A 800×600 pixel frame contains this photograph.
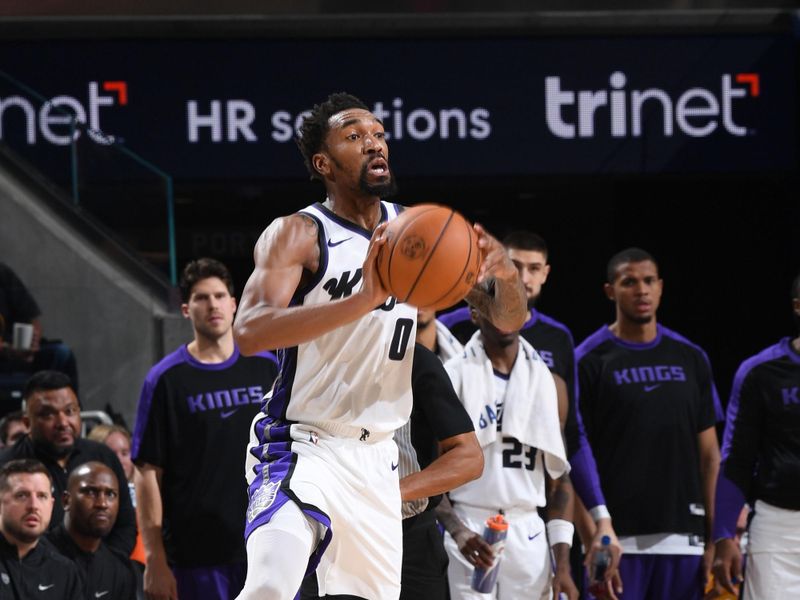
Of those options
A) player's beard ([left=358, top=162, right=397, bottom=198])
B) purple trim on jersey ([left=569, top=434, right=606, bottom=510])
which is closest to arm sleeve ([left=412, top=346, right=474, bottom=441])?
player's beard ([left=358, top=162, right=397, bottom=198])

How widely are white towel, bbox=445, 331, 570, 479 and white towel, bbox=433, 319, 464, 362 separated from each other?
0.13 m

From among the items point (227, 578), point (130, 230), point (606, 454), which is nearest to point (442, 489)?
point (227, 578)

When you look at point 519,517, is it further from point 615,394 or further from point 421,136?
point 421,136

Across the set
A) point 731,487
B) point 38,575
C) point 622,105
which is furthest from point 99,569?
point 622,105

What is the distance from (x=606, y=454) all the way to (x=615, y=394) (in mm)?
261

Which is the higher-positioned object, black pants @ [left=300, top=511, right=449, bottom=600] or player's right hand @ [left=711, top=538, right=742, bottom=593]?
black pants @ [left=300, top=511, right=449, bottom=600]

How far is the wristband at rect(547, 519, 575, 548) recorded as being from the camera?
17.5ft

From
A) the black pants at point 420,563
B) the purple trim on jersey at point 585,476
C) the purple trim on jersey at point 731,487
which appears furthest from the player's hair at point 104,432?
the purple trim on jersey at point 731,487

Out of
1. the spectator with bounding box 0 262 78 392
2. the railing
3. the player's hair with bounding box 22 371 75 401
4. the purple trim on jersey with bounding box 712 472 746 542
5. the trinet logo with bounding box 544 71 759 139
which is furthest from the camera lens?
the trinet logo with bounding box 544 71 759 139

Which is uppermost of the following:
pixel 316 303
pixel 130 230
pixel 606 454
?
pixel 130 230

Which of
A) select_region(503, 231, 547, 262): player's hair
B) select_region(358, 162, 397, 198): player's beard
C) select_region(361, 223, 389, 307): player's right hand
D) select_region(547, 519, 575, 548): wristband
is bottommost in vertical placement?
select_region(547, 519, 575, 548): wristband

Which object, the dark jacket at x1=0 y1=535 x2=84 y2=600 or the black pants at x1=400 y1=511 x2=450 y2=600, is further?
the dark jacket at x1=0 y1=535 x2=84 y2=600

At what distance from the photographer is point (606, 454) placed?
19.5ft

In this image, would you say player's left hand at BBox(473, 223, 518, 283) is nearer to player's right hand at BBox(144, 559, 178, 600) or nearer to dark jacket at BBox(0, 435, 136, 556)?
player's right hand at BBox(144, 559, 178, 600)
